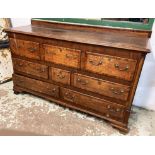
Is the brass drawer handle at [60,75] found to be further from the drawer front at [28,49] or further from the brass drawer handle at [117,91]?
the brass drawer handle at [117,91]

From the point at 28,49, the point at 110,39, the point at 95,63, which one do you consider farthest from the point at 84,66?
the point at 28,49

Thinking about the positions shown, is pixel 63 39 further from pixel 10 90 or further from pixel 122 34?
pixel 10 90

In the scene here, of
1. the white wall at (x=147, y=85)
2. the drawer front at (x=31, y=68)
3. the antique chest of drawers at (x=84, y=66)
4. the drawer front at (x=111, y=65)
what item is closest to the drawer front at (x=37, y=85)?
the antique chest of drawers at (x=84, y=66)

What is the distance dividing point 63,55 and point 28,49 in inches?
20.0

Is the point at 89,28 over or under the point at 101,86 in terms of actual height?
over

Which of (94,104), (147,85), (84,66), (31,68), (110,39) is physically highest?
(110,39)

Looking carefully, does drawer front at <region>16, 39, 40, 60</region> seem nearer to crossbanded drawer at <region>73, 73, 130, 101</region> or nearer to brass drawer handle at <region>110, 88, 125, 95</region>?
crossbanded drawer at <region>73, 73, 130, 101</region>

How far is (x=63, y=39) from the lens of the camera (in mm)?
1707

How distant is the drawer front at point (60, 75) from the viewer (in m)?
1.91

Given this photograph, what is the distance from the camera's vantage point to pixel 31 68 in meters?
2.13

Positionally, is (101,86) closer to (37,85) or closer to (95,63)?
(95,63)

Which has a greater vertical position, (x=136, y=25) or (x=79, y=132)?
(x=136, y=25)
